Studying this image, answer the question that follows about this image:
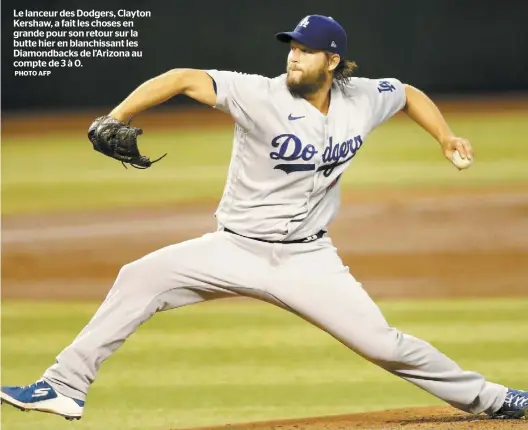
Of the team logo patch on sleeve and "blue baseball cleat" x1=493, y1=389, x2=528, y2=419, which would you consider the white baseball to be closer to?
the team logo patch on sleeve

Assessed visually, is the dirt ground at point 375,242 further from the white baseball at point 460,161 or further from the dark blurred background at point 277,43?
the white baseball at point 460,161

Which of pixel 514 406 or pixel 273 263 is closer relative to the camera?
pixel 273 263

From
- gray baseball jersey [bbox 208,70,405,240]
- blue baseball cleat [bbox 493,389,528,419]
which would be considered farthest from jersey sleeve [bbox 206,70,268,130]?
blue baseball cleat [bbox 493,389,528,419]

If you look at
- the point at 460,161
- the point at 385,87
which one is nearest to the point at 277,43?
the point at 385,87

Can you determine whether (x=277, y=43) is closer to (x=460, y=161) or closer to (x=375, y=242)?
(x=375, y=242)

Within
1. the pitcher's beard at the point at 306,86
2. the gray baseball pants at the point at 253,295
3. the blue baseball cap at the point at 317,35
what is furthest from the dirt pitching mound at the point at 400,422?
the blue baseball cap at the point at 317,35

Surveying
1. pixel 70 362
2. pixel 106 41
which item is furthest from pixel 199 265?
pixel 106 41

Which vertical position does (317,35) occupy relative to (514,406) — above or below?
above
